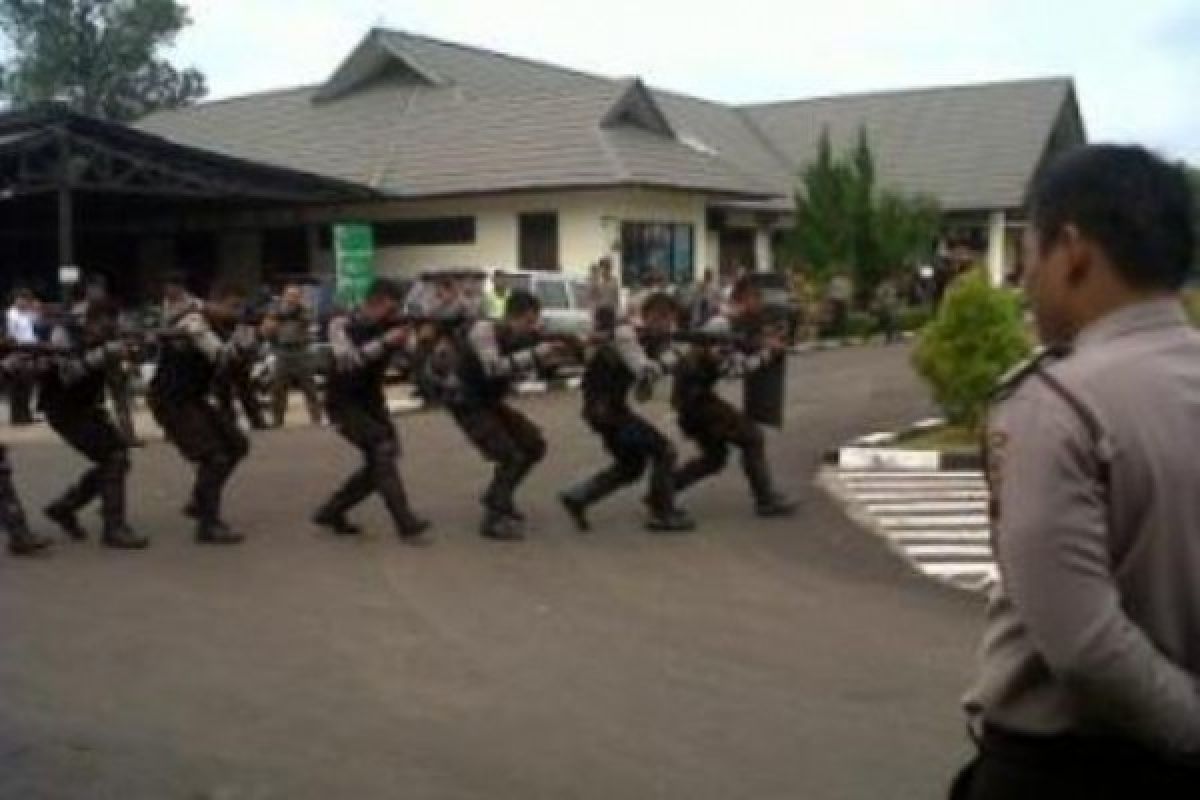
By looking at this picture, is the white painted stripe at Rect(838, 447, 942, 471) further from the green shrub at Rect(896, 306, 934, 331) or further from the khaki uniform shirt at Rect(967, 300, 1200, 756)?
the green shrub at Rect(896, 306, 934, 331)

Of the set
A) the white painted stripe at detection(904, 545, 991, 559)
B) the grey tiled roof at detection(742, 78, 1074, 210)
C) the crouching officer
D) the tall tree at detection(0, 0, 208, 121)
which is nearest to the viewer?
the white painted stripe at detection(904, 545, 991, 559)

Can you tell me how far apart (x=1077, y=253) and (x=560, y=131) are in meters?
35.2

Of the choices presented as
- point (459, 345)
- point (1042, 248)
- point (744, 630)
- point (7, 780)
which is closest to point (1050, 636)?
point (1042, 248)

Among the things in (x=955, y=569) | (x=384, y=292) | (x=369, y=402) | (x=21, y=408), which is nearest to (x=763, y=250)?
(x=21, y=408)

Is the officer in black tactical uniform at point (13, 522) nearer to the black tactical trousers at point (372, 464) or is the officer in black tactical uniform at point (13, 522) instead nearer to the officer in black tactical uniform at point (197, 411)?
the officer in black tactical uniform at point (197, 411)

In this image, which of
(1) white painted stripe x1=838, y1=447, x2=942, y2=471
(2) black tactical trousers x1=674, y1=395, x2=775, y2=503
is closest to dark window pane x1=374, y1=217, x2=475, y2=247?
(1) white painted stripe x1=838, y1=447, x2=942, y2=471

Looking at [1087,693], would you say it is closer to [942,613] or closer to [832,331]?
[942,613]

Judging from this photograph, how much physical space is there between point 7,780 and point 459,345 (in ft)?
21.5

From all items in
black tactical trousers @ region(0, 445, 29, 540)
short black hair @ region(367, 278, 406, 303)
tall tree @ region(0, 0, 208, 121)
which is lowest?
black tactical trousers @ region(0, 445, 29, 540)

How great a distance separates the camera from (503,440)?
12.7 meters

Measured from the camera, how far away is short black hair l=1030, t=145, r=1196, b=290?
8.95 feet

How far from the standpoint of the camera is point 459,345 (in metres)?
12.7

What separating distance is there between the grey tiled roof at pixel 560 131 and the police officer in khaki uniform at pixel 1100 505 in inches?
1146

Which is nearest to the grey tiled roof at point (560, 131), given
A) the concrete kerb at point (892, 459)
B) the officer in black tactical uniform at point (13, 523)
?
the concrete kerb at point (892, 459)
